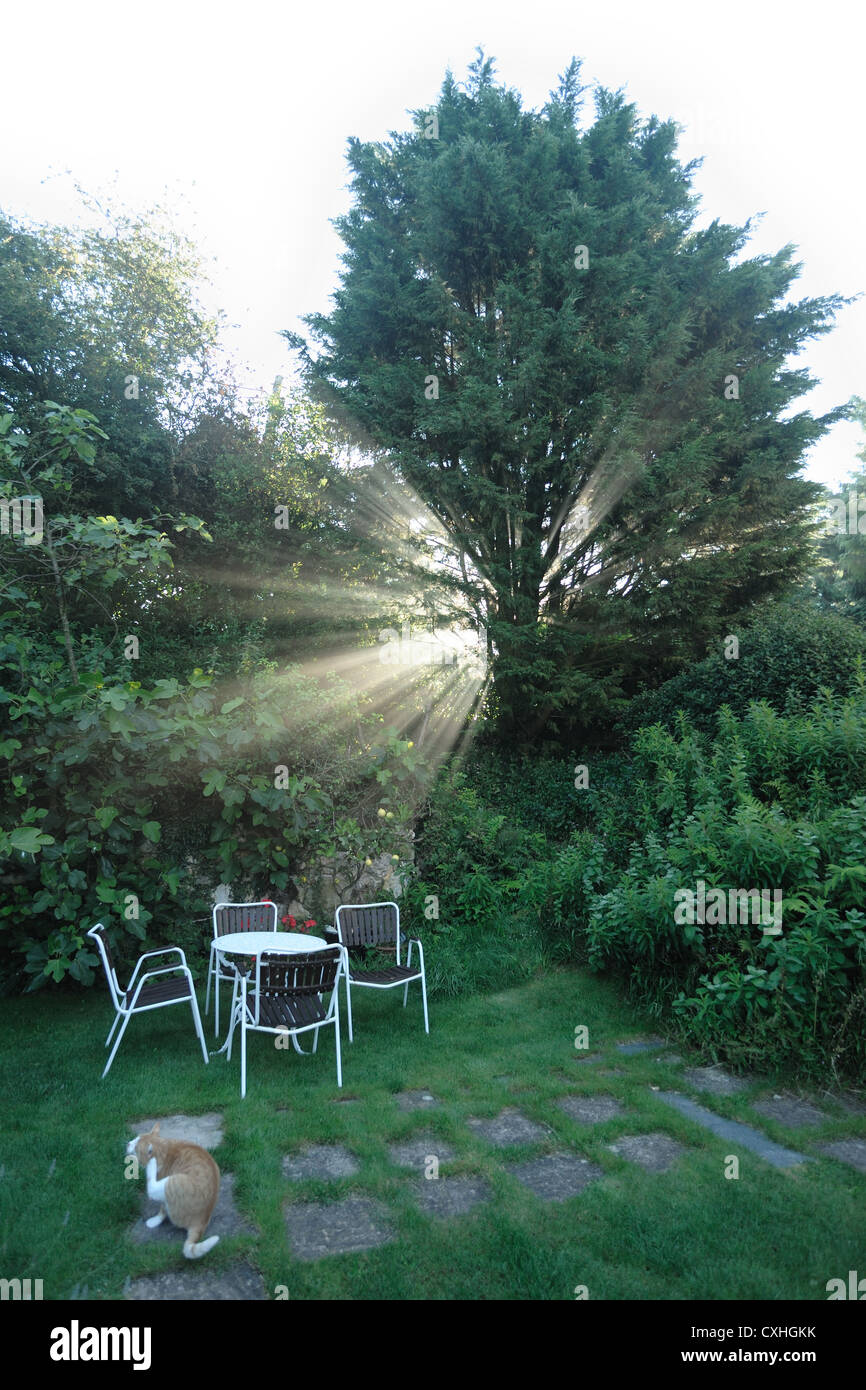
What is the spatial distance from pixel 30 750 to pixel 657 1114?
200 inches

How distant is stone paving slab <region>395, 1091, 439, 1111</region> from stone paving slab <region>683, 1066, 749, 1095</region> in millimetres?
1534

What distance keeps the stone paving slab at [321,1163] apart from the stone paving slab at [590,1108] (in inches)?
48.9

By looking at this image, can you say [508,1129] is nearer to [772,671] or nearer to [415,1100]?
[415,1100]

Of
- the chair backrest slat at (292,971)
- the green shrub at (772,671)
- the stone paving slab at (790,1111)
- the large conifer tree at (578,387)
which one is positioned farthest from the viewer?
the large conifer tree at (578,387)

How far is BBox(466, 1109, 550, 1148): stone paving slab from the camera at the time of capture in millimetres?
3635

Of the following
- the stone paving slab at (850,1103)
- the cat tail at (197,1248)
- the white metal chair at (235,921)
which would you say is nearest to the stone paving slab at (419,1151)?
the cat tail at (197,1248)

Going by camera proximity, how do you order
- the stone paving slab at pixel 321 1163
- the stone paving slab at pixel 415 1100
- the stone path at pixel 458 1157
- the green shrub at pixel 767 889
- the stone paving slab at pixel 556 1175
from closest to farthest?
the stone path at pixel 458 1157
the stone paving slab at pixel 556 1175
the stone paving slab at pixel 321 1163
the stone paving slab at pixel 415 1100
the green shrub at pixel 767 889

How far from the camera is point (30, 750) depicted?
5.64 meters

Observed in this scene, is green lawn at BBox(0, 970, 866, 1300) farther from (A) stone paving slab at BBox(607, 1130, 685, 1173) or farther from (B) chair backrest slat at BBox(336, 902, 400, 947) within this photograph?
(B) chair backrest slat at BBox(336, 902, 400, 947)

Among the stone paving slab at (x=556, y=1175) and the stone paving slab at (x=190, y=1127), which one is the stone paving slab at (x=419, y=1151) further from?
the stone paving slab at (x=190, y=1127)

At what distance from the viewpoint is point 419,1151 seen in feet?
11.6

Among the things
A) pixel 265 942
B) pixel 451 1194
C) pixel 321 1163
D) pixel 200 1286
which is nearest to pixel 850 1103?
pixel 451 1194

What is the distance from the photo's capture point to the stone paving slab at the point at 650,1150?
3.37 metres

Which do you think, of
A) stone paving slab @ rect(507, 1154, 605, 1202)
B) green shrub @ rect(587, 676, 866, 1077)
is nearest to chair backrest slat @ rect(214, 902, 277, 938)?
green shrub @ rect(587, 676, 866, 1077)
